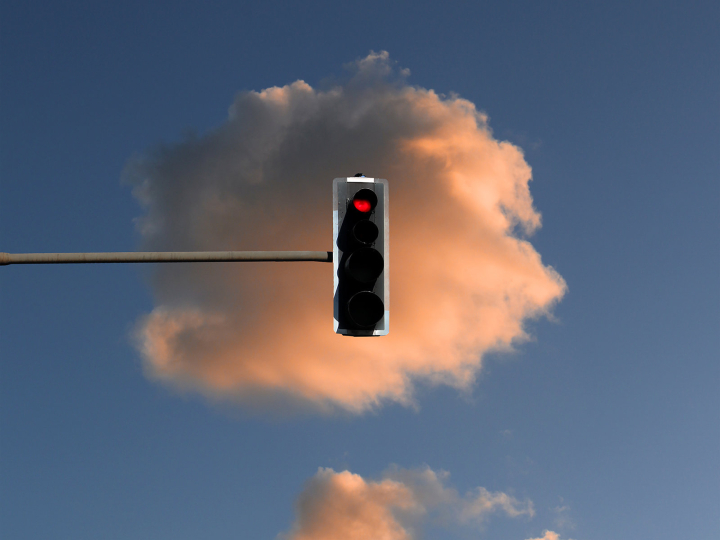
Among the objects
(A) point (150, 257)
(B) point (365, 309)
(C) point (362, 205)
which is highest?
(C) point (362, 205)

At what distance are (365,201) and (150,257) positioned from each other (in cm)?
215

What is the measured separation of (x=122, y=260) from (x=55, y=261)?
617 mm

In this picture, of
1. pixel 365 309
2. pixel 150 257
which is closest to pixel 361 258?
pixel 365 309

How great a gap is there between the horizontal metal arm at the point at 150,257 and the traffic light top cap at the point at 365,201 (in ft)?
2.51

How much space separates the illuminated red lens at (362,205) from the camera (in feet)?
22.0

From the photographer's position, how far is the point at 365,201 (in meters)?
6.71

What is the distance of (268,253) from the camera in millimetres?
6699

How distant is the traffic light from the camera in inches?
257

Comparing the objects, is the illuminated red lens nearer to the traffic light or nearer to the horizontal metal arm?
the traffic light

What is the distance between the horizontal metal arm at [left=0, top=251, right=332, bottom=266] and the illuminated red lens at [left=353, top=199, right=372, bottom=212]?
0.76 m

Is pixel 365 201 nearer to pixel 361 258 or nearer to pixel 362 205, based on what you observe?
pixel 362 205

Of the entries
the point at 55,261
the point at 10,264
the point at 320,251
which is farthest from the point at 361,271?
A: the point at 10,264

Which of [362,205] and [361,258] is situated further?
[362,205]

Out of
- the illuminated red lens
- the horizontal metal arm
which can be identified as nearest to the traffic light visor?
the horizontal metal arm
